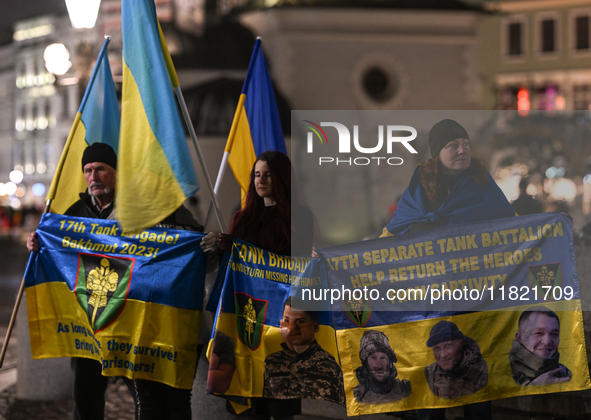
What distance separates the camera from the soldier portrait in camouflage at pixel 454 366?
12.5 ft

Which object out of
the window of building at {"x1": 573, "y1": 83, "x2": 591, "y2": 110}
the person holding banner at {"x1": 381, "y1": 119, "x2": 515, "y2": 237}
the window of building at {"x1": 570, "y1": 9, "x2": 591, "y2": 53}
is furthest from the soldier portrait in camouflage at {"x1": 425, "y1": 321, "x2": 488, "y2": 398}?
the window of building at {"x1": 570, "y1": 9, "x2": 591, "y2": 53}

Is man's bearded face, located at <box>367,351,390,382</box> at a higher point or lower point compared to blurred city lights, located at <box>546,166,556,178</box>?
lower

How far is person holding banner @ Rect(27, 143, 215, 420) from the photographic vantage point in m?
4.00

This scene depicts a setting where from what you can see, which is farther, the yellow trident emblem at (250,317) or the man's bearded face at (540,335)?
the yellow trident emblem at (250,317)

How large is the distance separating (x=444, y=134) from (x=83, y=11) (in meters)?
5.96

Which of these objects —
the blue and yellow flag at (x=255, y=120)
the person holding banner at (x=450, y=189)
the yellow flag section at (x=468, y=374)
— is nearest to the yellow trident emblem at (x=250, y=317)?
the yellow flag section at (x=468, y=374)

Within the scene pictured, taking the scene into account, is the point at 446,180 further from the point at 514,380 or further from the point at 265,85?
the point at 265,85

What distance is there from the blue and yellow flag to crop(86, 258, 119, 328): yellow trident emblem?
124 centimetres

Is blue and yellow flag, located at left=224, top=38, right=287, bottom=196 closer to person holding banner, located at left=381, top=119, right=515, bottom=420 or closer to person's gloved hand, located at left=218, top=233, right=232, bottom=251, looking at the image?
person's gloved hand, located at left=218, top=233, right=232, bottom=251

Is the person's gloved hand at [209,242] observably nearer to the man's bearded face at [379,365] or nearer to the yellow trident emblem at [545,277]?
the man's bearded face at [379,365]

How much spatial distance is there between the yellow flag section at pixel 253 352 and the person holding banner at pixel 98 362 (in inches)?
14.4

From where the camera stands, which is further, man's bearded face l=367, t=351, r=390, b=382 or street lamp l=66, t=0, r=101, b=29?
street lamp l=66, t=0, r=101, b=29

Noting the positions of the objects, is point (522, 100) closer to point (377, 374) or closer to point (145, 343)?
point (377, 374)

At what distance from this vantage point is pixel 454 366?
3.81 m
